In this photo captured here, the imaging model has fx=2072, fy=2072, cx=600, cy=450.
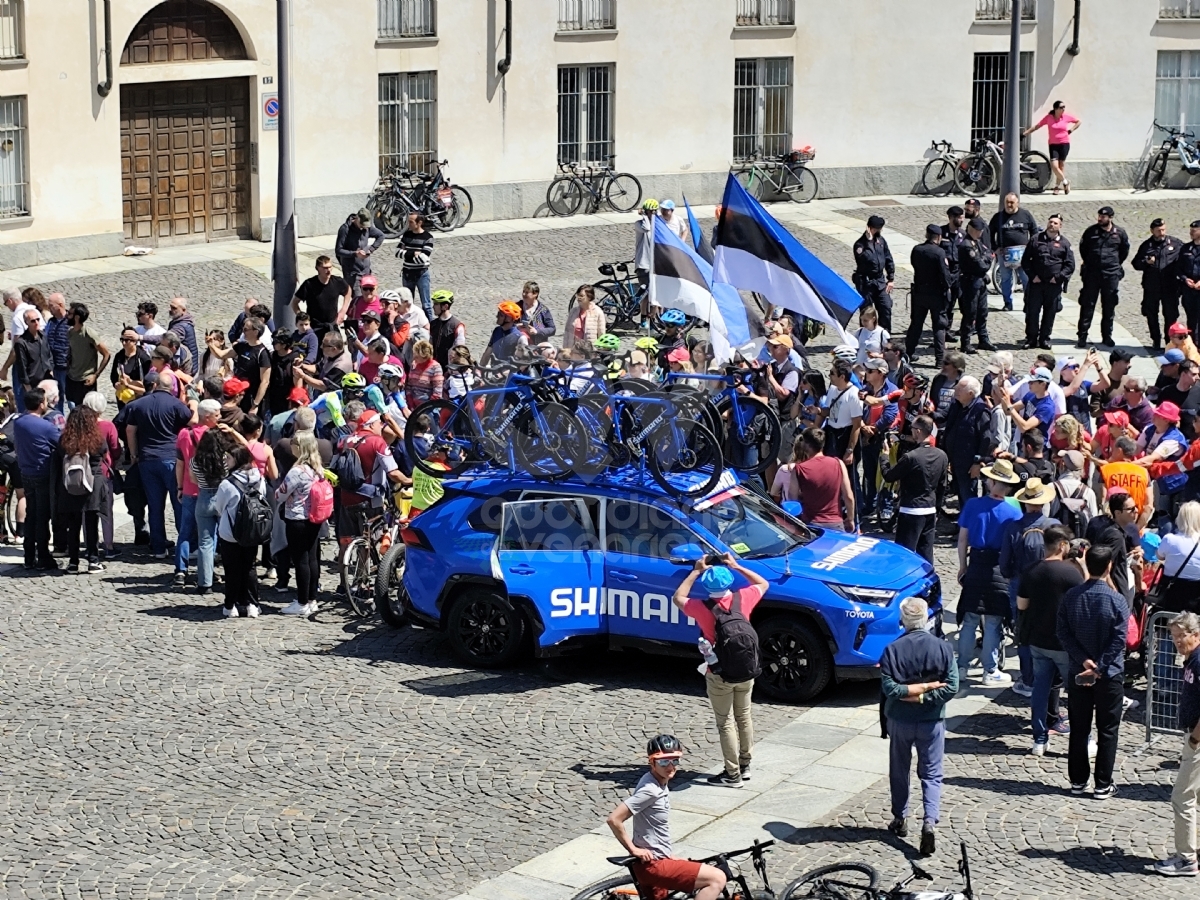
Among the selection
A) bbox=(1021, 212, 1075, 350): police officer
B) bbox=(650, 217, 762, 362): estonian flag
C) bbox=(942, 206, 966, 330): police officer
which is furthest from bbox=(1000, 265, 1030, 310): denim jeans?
bbox=(650, 217, 762, 362): estonian flag

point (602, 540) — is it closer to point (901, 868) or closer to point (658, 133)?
point (901, 868)

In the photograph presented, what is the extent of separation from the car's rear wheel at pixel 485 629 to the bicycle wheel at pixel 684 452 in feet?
4.83

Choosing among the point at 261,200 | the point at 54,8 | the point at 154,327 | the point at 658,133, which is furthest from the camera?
the point at 658,133

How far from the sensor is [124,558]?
18062mm

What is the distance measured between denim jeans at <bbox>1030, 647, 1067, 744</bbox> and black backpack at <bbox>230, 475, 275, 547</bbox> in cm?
607

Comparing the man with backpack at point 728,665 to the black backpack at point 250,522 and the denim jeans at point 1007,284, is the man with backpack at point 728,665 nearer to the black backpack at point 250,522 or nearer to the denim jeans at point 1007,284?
the black backpack at point 250,522

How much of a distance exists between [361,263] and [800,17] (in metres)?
12.2

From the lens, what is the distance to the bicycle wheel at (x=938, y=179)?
34.7m

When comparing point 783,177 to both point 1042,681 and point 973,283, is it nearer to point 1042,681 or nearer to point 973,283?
point 973,283

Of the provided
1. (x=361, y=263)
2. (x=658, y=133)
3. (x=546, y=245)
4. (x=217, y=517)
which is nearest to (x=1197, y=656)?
Answer: (x=217, y=517)

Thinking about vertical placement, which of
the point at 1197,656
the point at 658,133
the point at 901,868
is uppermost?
the point at 658,133

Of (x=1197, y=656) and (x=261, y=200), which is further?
→ (x=261, y=200)

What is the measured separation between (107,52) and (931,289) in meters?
12.0

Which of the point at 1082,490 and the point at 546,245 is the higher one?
the point at 546,245
